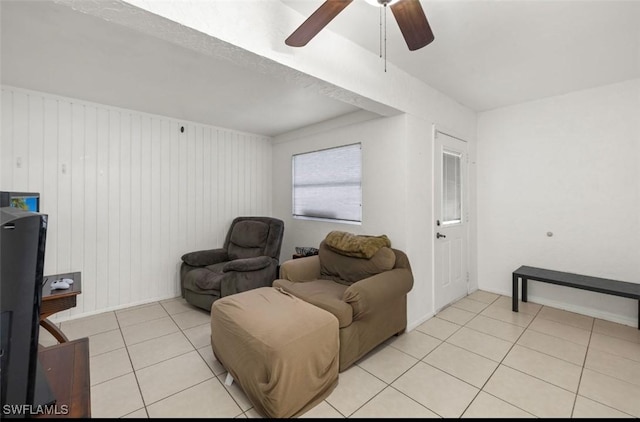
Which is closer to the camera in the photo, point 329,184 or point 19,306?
point 19,306

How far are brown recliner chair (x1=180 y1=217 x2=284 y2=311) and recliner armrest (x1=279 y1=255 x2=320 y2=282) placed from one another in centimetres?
62

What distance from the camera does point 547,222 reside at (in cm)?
321

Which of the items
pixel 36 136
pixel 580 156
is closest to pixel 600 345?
pixel 580 156

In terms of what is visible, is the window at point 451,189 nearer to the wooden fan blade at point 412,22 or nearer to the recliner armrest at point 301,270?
the recliner armrest at point 301,270

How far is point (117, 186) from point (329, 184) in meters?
2.52

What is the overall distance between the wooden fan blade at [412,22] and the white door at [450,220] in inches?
69.4

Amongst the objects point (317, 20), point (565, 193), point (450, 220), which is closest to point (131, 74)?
point (317, 20)

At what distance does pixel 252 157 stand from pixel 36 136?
7.88ft

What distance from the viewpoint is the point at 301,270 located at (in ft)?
8.80

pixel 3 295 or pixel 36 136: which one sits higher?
pixel 36 136

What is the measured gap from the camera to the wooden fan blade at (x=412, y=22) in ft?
3.96

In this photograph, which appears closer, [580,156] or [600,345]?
[600,345]

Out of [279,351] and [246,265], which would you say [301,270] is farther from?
[279,351]

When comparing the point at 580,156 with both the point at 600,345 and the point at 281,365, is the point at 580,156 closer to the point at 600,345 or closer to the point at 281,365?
the point at 600,345
